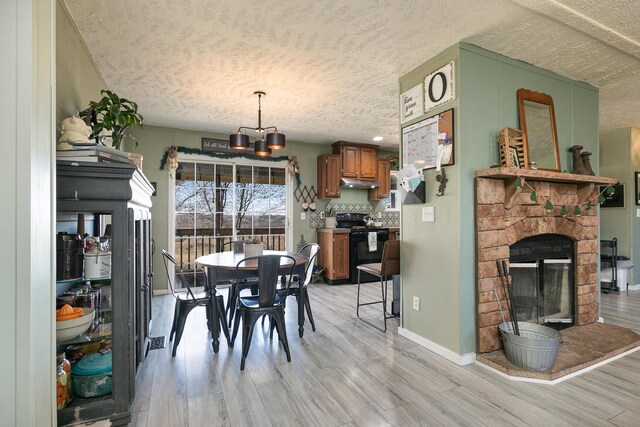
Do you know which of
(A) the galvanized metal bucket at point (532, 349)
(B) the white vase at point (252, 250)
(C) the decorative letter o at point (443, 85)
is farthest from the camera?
(B) the white vase at point (252, 250)

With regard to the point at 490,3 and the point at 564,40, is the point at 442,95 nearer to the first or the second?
the point at 490,3

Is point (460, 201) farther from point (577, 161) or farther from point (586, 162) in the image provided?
point (586, 162)

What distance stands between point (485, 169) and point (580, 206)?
58.6 inches

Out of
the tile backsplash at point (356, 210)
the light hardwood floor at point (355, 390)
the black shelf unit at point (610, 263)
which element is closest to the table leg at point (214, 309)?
the light hardwood floor at point (355, 390)

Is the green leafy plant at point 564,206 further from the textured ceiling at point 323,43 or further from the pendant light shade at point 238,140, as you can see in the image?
the pendant light shade at point 238,140

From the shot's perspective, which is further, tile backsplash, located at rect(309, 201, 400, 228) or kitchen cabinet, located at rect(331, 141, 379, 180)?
tile backsplash, located at rect(309, 201, 400, 228)

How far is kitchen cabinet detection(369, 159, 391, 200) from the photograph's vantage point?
608 centimetres

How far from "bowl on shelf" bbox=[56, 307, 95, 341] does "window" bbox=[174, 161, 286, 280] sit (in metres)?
3.21

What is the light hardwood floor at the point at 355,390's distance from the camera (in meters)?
1.81

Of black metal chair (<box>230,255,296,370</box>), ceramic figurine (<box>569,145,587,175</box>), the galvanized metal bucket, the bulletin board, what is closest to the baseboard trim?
the galvanized metal bucket

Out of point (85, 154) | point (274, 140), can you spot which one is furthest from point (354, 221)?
point (85, 154)

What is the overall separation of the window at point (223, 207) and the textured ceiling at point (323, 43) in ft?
4.95

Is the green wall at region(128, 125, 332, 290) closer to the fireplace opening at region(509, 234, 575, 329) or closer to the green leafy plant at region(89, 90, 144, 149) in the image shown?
the green leafy plant at region(89, 90, 144, 149)

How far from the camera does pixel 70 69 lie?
217cm
